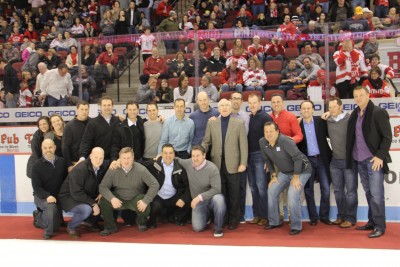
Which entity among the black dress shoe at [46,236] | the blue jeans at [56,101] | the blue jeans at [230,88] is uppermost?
the blue jeans at [230,88]

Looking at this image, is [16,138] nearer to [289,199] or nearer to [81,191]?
[81,191]

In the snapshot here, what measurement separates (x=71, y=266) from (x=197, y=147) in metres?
2.12

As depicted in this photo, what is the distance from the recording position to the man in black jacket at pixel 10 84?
10.3 meters

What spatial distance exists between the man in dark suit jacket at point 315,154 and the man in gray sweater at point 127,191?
6.39ft

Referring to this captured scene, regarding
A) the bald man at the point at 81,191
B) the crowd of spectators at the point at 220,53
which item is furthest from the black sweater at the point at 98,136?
the crowd of spectators at the point at 220,53

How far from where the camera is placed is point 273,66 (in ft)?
29.2

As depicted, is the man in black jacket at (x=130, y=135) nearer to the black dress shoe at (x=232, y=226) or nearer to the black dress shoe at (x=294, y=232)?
the black dress shoe at (x=232, y=226)

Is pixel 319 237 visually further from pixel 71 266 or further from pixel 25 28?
pixel 25 28

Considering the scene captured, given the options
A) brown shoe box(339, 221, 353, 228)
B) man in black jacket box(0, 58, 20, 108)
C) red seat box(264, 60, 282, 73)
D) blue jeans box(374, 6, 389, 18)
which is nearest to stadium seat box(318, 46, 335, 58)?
red seat box(264, 60, 282, 73)

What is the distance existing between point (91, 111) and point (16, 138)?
2086 mm

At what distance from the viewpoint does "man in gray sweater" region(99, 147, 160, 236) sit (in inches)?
258

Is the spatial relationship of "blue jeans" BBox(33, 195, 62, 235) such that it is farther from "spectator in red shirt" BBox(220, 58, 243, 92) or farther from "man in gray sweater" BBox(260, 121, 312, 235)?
"spectator in red shirt" BBox(220, 58, 243, 92)

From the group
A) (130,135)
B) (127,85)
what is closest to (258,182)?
(130,135)

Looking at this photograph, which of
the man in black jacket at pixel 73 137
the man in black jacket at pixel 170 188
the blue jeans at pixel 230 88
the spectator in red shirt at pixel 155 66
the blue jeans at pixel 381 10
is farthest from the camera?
the blue jeans at pixel 381 10
